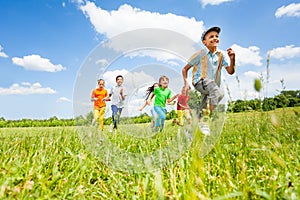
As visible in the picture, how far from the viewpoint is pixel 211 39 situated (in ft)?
16.2

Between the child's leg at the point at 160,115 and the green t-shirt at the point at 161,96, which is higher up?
the green t-shirt at the point at 161,96

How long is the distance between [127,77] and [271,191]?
3.24 meters

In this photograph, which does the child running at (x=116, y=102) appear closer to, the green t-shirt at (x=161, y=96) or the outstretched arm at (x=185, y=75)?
the green t-shirt at (x=161, y=96)

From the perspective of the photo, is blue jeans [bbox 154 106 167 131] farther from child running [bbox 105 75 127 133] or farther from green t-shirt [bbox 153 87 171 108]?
child running [bbox 105 75 127 133]

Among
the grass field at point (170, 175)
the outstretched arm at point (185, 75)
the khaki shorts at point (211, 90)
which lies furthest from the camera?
the khaki shorts at point (211, 90)

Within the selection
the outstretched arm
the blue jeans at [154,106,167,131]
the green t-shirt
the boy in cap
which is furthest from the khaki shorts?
the green t-shirt

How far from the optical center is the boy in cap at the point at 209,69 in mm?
3717

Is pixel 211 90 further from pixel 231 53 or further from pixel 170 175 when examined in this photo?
pixel 170 175

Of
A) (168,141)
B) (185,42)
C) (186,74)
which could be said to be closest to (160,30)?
(185,42)

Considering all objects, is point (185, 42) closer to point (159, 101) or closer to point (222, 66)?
point (222, 66)

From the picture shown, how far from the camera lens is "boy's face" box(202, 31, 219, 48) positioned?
4918 mm

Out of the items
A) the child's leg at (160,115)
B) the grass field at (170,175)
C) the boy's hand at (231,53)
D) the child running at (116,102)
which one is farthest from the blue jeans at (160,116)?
the grass field at (170,175)

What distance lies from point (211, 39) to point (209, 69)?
2.30ft

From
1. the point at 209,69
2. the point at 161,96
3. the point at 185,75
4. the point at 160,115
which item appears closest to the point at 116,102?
the point at 161,96
